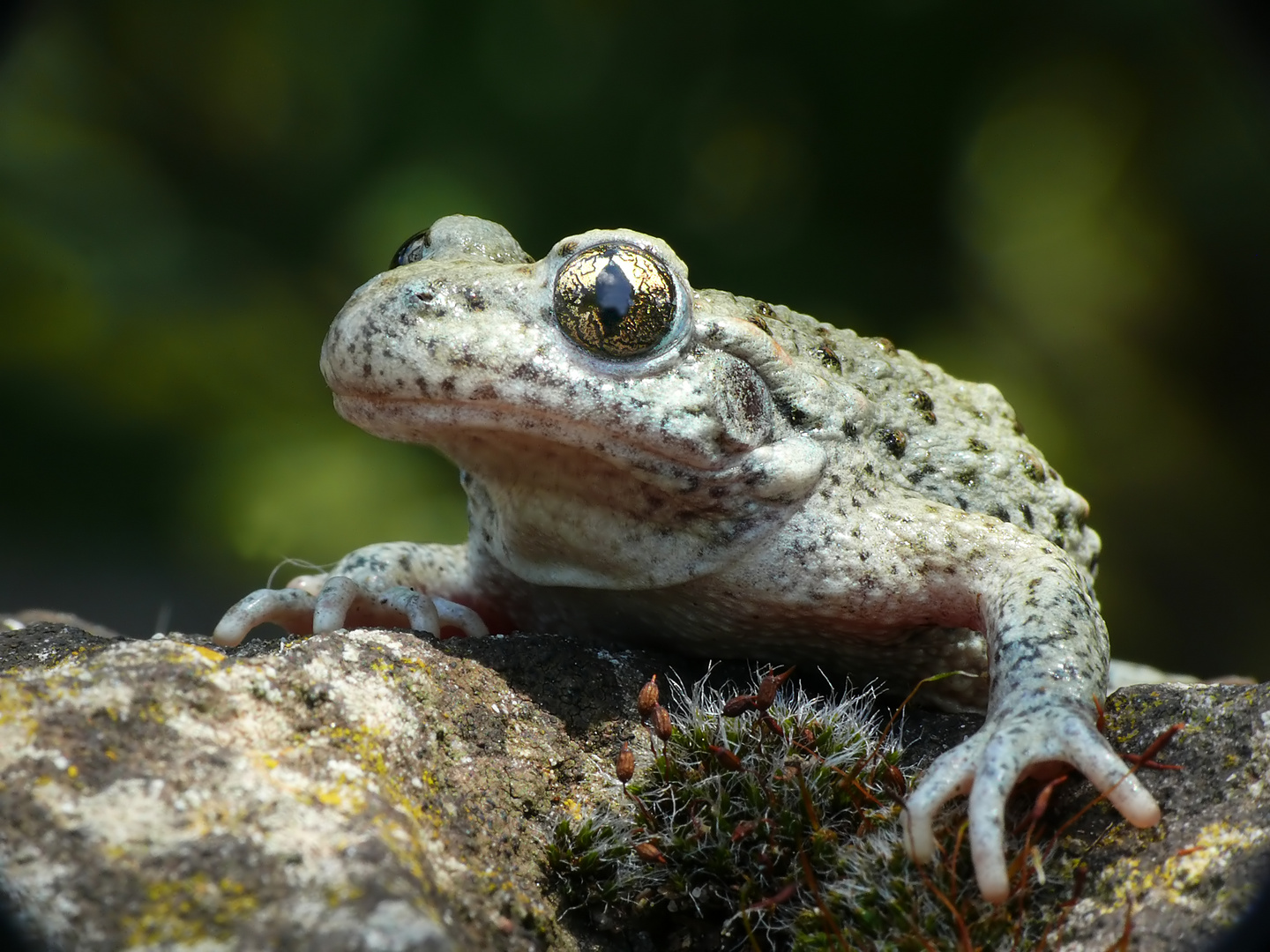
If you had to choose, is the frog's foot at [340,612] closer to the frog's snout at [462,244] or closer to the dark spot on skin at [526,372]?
the dark spot on skin at [526,372]

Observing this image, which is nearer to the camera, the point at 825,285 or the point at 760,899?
the point at 760,899

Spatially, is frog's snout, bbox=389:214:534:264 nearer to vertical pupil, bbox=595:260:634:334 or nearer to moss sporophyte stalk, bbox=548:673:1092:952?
vertical pupil, bbox=595:260:634:334

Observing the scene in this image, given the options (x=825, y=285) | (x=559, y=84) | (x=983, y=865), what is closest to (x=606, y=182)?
(x=559, y=84)

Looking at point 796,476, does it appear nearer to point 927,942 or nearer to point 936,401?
point 936,401

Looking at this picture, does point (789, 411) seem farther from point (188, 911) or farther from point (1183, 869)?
point (188, 911)

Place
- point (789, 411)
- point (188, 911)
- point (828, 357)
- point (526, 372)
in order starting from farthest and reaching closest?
1. point (828, 357)
2. point (789, 411)
3. point (526, 372)
4. point (188, 911)

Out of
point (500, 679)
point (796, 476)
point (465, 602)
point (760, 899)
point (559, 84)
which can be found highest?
point (559, 84)

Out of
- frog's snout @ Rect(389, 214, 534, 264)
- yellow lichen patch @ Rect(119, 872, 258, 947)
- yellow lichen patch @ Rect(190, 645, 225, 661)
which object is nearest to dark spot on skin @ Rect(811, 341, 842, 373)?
frog's snout @ Rect(389, 214, 534, 264)

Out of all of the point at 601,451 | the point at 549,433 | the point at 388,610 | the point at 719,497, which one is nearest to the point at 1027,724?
the point at 719,497
